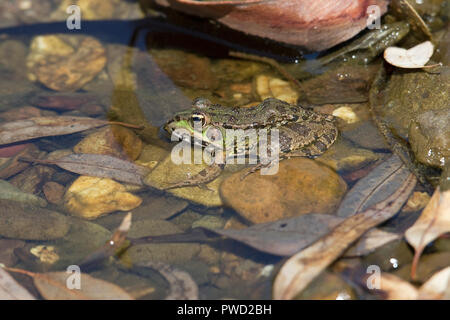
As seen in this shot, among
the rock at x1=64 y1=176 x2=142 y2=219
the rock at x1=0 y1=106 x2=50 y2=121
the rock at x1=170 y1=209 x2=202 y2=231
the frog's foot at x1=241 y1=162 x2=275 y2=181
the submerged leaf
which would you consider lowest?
the rock at x1=170 y1=209 x2=202 y2=231

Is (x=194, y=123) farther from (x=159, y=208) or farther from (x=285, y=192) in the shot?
(x=285, y=192)

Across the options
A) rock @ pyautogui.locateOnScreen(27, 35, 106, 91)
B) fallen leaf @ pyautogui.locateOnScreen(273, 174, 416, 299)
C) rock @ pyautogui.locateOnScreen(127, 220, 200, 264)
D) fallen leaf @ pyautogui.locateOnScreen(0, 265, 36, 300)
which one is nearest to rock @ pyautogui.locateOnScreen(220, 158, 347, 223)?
fallen leaf @ pyautogui.locateOnScreen(273, 174, 416, 299)

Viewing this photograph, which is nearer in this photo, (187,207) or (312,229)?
(312,229)

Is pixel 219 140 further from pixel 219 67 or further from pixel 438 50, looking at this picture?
pixel 438 50

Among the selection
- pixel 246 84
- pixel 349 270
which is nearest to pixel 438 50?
pixel 246 84

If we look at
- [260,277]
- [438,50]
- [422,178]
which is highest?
[438,50]

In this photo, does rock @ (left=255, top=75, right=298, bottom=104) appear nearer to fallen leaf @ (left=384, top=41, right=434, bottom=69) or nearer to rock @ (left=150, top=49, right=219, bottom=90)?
rock @ (left=150, top=49, right=219, bottom=90)
